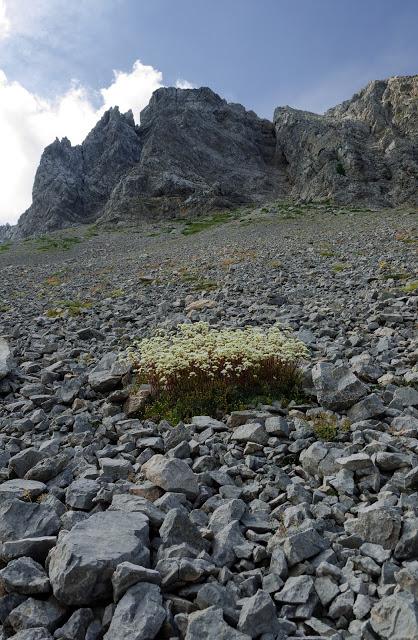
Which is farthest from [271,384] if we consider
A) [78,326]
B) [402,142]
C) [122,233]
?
[402,142]

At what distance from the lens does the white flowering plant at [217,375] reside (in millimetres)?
8062

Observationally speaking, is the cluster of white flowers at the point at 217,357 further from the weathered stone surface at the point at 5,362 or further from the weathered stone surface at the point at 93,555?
the weathered stone surface at the point at 93,555

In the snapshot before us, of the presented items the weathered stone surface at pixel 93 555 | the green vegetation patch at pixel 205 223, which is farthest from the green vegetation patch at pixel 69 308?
the green vegetation patch at pixel 205 223

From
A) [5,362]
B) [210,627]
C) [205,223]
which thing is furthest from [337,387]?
[205,223]

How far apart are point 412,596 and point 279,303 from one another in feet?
40.8

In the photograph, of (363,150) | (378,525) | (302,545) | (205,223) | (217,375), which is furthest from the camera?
(363,150)

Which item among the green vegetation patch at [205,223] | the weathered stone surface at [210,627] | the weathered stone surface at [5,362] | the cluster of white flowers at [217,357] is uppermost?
the green vegetation patch at [205,223]

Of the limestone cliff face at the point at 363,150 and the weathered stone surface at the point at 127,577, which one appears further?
the limestone cliff face at the point at 363,150

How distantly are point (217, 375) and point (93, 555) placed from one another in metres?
4.89

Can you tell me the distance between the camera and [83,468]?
615 cm

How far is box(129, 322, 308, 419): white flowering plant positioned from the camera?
26.5 feet

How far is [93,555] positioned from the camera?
383cm

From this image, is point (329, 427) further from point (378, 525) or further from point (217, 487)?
point (378, 525)

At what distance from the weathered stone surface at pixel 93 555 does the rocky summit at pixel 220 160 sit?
288 ft
